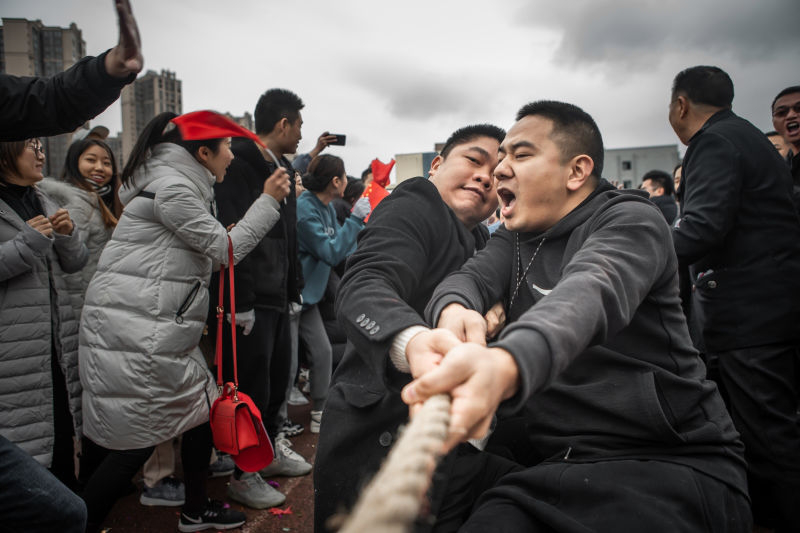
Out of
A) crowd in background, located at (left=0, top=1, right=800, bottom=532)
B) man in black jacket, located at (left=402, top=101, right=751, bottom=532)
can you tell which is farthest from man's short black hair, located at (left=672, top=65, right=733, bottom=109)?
man in black jacket, located at (left=402, top=101, right=751, bottom=532)

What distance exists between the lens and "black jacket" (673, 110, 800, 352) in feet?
9.26

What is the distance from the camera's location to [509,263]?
2004mm

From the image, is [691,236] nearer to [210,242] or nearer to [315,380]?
[210,242]

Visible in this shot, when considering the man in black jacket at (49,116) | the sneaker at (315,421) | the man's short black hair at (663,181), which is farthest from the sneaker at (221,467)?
the man's short black hair at (663,181)

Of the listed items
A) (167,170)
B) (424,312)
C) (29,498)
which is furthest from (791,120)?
(29,498)

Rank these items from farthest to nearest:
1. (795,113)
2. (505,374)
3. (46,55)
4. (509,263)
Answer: (46,55), (795,113), (509,263), (505,374)

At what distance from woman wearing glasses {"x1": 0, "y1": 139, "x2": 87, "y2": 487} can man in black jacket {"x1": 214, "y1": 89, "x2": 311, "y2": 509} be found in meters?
0.97

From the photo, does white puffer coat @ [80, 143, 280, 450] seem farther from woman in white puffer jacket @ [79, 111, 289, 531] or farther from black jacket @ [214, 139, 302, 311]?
black jacket @ [214, 139, 302, 311]

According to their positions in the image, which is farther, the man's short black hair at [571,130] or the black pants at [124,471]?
the black pants at [124,471]

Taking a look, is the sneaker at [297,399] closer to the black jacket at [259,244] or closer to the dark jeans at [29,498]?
the black jacket at [259,244]

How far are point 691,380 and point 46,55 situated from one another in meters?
21.2

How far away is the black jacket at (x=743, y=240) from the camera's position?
2822 millimetres

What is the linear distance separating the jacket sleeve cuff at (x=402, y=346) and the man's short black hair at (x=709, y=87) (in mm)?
3218

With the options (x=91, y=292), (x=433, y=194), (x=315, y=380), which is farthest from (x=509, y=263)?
(x=315, y=380)
